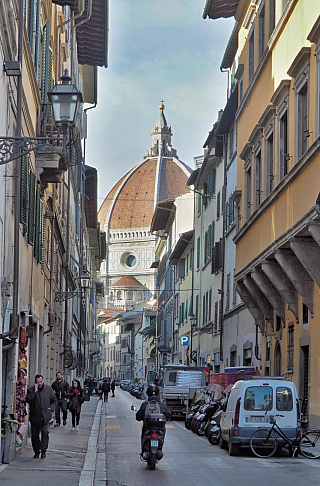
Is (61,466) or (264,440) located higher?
(264,440)

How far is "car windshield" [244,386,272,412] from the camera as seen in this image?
16141 mm

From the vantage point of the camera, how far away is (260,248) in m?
23.5

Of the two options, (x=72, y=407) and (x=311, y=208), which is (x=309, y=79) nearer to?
(x=311, y=208)

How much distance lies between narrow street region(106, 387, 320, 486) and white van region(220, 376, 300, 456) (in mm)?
507

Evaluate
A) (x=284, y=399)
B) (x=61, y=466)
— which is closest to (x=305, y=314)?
(x=284, y=399)

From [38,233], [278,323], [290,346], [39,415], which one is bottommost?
[39,415]

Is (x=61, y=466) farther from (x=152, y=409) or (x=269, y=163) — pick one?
(x=269, y=163)

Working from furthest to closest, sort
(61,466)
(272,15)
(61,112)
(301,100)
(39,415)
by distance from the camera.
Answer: (272,15) < (301,100) < (39,415) < (61,466) < (61,112)

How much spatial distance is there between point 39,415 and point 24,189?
397 centimetres

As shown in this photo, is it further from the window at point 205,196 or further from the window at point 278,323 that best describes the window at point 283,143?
the window at point 205,196

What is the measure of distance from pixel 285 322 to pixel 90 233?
52432mm

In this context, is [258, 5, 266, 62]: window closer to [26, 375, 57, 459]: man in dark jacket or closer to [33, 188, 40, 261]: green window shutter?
[33, 188, 40, 261]: green window shutter

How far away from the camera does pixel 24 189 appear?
619 inches

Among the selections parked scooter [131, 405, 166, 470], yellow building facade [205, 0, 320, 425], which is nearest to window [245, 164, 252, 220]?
yellow building facade [205, 0, 320, 425]
